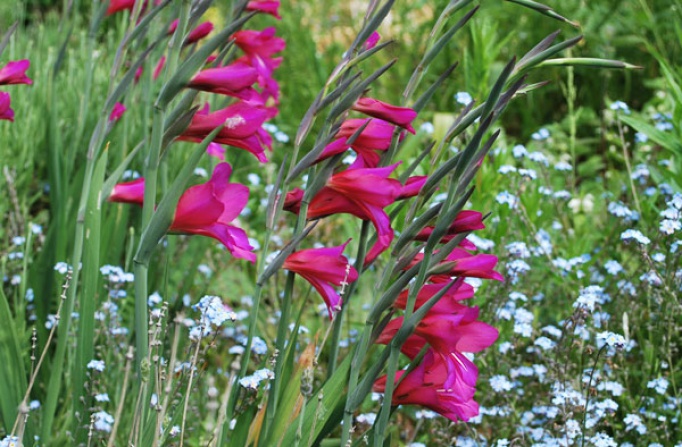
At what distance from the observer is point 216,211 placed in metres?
1.20

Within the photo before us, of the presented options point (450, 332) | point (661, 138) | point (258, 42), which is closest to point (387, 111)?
point (450, 332)

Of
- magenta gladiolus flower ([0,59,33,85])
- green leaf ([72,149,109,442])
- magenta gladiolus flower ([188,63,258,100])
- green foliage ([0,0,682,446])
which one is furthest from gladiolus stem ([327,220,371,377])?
magenta gladiolus flower ([0,59,33,85])

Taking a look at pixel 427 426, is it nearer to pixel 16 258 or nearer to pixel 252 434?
pixel 252 434

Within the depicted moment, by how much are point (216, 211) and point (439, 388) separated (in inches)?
16.2

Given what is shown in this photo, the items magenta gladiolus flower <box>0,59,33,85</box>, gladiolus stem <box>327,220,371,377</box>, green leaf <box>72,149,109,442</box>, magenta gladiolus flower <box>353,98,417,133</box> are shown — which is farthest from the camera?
green leaf <box>72,149,109,442</box>

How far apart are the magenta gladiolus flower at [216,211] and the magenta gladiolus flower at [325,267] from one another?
73mm

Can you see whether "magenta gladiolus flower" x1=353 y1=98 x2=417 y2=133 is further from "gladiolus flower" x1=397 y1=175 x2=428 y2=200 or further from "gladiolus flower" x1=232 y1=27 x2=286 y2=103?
"gladiolus flower" x1=232 y1=27 x2=286 y2=103

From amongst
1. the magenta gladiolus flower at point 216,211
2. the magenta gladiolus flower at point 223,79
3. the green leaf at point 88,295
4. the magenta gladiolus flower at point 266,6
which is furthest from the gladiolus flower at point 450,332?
the magenta gladiolus flower at point 266,6

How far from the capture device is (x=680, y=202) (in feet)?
6.50

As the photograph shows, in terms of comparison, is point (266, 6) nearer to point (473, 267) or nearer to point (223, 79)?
point (223, 79)

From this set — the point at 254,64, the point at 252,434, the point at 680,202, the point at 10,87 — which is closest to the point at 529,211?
the point at 680,202

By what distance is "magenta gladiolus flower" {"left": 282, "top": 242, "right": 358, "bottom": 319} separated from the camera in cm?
126

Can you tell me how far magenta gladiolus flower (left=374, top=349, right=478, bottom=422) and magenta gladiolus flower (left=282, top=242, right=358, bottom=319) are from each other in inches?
6.2

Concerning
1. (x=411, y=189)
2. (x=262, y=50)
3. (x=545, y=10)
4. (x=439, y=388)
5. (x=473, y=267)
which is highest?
(x=262, y=50)
